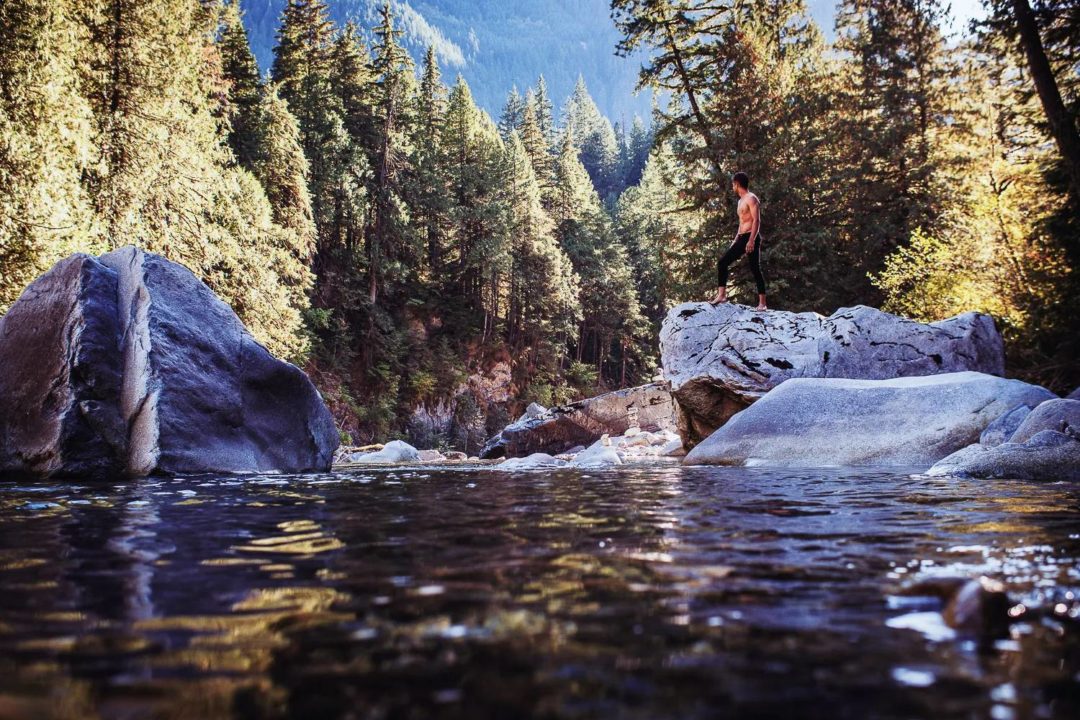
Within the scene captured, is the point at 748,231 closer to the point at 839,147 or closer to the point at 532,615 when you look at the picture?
the point at 532,615

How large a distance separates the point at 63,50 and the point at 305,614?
1861 cm

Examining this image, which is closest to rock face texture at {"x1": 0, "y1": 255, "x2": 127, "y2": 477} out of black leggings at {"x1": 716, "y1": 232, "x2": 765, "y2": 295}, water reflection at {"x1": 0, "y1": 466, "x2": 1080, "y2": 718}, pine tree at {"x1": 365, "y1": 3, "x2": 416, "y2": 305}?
water reflection at {"x1": 0, "y1": 466, "x2": 1080, "y2": 718}

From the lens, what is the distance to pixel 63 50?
15.4 metres

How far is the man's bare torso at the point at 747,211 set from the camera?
33.1 feet

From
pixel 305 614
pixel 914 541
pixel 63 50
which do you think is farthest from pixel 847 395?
pixel 63 50

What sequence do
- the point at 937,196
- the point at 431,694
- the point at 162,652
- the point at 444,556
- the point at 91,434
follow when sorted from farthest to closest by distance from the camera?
the point at 937,196 → the point at 91,434 → the point at 444,556 → the point at 162,652 → the point at 431,694

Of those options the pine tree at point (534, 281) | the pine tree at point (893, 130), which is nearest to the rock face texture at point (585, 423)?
the pine tree at point (893, 130)

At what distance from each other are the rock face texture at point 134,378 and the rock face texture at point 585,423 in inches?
425

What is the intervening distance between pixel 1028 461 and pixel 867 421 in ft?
8.02

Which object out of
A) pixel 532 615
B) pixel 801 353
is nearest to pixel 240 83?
pixel 801 353

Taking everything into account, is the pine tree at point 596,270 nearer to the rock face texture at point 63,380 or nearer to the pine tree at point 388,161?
the pine tree at point 388,161

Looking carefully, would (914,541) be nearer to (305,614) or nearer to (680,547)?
(680,547)

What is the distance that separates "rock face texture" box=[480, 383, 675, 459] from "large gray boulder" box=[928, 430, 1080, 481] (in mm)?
13477

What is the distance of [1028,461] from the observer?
5168 mm
